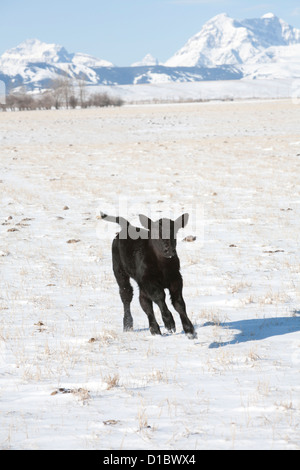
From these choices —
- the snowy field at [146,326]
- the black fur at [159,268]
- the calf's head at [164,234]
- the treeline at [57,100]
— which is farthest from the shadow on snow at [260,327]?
the treeline at [57,100]

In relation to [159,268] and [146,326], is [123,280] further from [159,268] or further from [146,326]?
[159,268]

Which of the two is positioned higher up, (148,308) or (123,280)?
(123,280)

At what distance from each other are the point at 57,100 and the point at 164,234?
398ft

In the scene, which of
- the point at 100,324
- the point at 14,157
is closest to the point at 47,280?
the point at 100,324

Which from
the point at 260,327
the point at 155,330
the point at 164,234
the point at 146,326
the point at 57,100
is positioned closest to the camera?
the point at 164,234

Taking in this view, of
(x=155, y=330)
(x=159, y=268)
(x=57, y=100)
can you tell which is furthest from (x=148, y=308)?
(x=57, y=100)

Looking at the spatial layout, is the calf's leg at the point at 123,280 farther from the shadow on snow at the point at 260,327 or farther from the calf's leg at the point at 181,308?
the shadow on snow at the point at 260,327

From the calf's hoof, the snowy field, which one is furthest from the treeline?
the calf's hoof

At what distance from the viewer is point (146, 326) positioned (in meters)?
7.36

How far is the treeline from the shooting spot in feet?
375

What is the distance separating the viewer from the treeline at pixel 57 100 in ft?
375

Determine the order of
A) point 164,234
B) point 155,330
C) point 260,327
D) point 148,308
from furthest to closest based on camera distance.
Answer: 1. point 260,327
2. point 155,330
3. point 148,308
4. point 164,234
